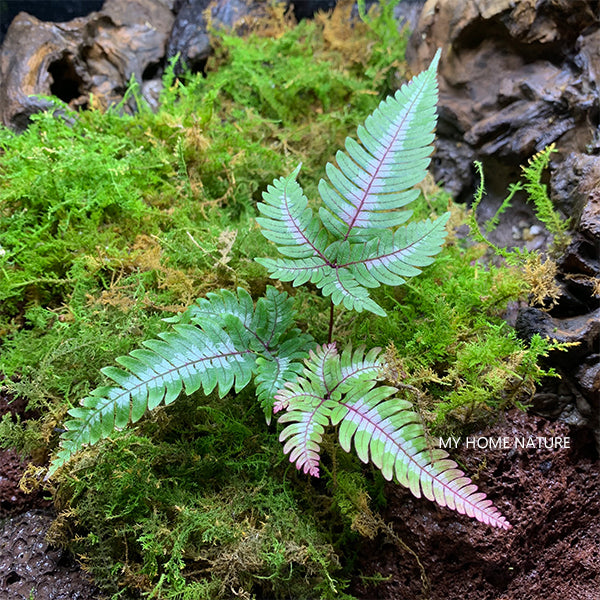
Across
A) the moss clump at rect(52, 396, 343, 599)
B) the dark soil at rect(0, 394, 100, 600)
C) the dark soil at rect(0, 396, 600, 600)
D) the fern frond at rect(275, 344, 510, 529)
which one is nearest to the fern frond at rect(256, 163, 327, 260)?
the fern frond at rect(275, 344, 510, 529)

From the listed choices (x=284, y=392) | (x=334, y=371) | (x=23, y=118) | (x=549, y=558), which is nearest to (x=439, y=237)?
(x=334, y=371)

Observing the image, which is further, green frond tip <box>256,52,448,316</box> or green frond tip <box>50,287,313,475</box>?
green frond tip <box>256,52,448,316</box>

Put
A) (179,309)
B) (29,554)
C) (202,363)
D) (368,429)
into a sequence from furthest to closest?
(179,309)
(29,554)
(202,363)
(368,429)

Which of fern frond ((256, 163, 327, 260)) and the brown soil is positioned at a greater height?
fern frond ((256, 163, 327, 260))

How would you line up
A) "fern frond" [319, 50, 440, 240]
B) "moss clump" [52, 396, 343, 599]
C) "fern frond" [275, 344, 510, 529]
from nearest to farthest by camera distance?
"fern frond" [275, 344, 510, 529], "moss clump" [52, 396, 343, 599], "fern frond" [319, 50, 440, 240]

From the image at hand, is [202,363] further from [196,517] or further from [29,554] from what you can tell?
[29,554]

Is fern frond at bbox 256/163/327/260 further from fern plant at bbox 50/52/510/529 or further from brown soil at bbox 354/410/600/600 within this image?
brown soil at bbox 354/410/600/600

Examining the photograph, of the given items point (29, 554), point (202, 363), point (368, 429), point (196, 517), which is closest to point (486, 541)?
point (368, 429)
